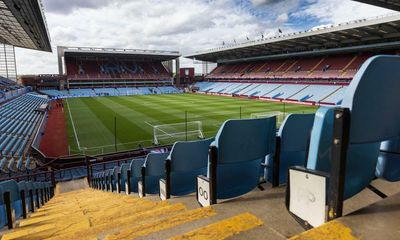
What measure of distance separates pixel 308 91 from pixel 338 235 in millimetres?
43880

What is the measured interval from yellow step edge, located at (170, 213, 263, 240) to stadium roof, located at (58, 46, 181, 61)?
222ft

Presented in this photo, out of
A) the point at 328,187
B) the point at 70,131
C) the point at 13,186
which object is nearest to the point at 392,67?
the point at 328,187

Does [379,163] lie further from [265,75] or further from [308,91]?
Result: [265,75]

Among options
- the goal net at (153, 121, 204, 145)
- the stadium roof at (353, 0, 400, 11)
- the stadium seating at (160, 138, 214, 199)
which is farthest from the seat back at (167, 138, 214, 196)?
the stadium roof at (353, 0, 400, 11)

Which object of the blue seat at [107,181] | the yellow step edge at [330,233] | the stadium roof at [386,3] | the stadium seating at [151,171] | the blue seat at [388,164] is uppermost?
the stadium roof at [386,3]

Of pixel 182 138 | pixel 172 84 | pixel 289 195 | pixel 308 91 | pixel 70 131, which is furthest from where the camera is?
pixel 172 84

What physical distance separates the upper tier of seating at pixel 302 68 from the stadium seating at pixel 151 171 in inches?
1593

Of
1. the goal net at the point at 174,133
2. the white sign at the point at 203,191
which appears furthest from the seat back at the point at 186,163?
the goal net at the point at 174,133

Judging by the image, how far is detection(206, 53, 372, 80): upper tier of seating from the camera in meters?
41.8

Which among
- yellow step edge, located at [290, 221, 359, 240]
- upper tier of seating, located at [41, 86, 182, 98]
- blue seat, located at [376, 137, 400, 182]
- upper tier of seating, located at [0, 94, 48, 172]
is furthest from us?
upper tier of seating, located at [41, 86, 182, 98]

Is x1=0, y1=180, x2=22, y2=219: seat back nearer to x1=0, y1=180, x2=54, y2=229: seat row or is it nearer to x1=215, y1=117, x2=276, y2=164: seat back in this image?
x1=0, y1=180, x2=54, y2=229: seat row

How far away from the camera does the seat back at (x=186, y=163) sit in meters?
3.56

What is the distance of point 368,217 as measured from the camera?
1522 mm

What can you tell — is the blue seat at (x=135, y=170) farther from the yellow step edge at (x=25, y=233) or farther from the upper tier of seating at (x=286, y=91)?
the upper tier of seating at (x=286, y=91)
